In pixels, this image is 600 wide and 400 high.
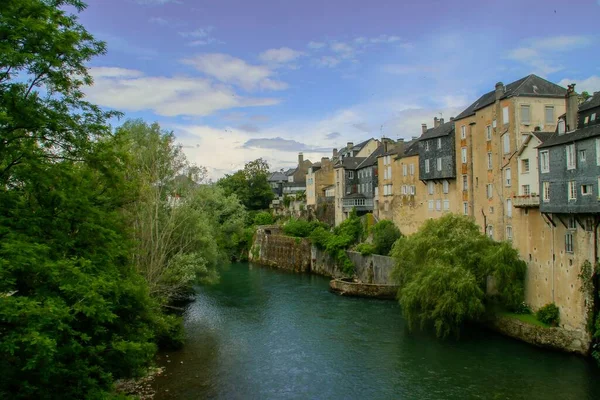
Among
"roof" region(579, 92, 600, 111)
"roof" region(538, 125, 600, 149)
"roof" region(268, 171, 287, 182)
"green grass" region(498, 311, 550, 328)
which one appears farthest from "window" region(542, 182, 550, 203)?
"roof" region(268, 171, 287, 182)

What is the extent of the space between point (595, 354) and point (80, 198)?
24663 millimetres

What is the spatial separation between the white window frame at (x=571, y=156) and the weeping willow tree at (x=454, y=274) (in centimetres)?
684

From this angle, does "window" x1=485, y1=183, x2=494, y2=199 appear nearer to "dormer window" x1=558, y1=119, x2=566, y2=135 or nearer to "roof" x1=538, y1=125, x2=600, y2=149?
"roof" x1=538, y1=125, x2=600, y2=149

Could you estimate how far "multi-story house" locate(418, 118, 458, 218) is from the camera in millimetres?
43594

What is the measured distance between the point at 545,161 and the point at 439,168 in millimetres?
17580

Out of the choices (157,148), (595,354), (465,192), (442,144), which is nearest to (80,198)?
(157,148)

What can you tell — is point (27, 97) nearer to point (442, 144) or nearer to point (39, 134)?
point (39, 134)

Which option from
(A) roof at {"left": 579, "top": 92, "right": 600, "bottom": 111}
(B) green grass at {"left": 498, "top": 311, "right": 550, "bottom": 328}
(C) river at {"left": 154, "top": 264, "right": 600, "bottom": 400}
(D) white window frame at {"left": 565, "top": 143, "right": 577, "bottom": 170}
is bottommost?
(C) river at {"left": 154, "top": 264, "right": 600, "bottom": 400}

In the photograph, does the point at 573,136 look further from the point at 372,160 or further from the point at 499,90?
the point at 372,160

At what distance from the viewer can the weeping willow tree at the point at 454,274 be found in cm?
2780

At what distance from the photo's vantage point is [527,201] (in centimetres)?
2961

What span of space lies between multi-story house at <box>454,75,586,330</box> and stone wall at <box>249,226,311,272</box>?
25.0 meters

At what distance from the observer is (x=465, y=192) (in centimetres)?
4131

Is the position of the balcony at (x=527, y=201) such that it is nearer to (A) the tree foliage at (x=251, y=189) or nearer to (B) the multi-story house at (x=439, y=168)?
(B) the multi-story house at (x=439, y=168)
